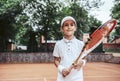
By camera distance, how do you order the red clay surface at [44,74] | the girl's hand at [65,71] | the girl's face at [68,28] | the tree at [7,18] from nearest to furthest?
the girl's hand at [65,71], the girl's face at [68,28], the red clay surface at [44,74], the tree at [7,18]

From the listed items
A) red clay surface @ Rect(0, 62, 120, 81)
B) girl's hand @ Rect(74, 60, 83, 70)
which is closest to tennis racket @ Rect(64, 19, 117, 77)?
girl's hand @ Rect(74, 60, 83, 70)

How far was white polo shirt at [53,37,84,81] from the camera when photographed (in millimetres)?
2777

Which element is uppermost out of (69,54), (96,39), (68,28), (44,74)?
(68,28)

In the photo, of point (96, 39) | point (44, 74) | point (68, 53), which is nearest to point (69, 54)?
point (68, 53)

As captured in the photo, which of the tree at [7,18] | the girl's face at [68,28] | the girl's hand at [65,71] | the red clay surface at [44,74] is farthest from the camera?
the tree at [7,18]

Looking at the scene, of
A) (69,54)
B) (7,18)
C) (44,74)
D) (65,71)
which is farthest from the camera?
(7,18)

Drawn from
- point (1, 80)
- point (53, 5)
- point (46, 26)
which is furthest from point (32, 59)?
point (1, 80)

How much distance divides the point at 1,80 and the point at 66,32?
414 inches

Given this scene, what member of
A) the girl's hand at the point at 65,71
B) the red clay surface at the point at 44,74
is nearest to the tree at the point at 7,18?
the red clay surface at the point at 44,74

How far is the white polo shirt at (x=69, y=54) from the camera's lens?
9.11 feet

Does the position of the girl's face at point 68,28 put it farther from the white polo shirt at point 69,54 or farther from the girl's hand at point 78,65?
the girl's hand at point 78,65

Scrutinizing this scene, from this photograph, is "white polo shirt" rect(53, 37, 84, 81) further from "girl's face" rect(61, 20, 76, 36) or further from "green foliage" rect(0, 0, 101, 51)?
"green foliage" rect(0, 0, 101, 51)

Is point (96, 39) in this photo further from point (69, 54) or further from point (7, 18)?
point (7, 18)

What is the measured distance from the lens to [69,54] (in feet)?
9.25
